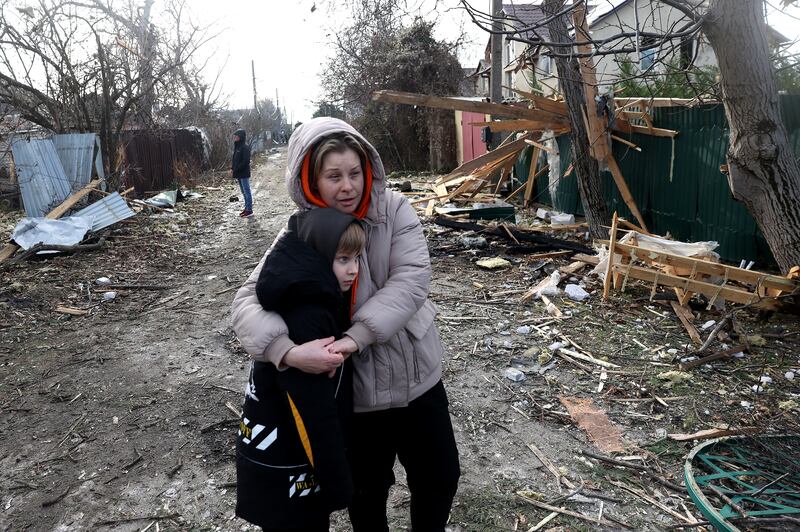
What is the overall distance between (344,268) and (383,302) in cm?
17

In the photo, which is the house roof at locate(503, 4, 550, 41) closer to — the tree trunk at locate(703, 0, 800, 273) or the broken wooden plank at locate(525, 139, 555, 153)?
the tree trunk at locate(703, 0, 800, 273)

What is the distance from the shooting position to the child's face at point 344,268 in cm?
189

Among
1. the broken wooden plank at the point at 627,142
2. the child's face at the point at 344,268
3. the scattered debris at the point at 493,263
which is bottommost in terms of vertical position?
the scattered debris at the point at 493,263

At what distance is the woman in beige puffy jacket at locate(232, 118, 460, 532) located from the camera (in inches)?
72.2

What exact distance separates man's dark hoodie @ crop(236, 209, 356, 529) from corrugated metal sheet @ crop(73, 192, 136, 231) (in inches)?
372

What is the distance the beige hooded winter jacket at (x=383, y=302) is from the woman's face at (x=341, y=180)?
0.23 feet

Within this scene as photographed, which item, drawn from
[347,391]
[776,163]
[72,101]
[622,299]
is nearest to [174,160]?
[72,101]

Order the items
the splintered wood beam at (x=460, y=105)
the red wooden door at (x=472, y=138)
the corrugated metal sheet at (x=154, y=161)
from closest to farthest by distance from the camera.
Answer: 1. the splintered wood beam at (x=460, y=105)
2. the corrugated metal sheet at (x=154, y=161)
3. the red wooden door at (x=472, y=138)

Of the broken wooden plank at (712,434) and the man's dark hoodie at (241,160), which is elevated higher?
the man's dark hoodie at (241,160)

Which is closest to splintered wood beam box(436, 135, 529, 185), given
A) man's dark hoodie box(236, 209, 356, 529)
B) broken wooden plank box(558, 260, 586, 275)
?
broken wooden plank box(558, 260, 586, 275)

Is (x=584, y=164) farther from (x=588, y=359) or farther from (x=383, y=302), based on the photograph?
(x=383, y=302)

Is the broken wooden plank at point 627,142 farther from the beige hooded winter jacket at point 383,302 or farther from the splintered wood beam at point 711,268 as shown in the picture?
the beige hooded winter jacket at point 383,302

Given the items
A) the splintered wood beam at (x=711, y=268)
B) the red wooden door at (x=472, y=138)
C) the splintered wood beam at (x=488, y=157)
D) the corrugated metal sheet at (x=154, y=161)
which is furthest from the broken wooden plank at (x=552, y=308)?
the corrugated metal sheet at (x=154, y=161)

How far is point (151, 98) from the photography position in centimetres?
1645
